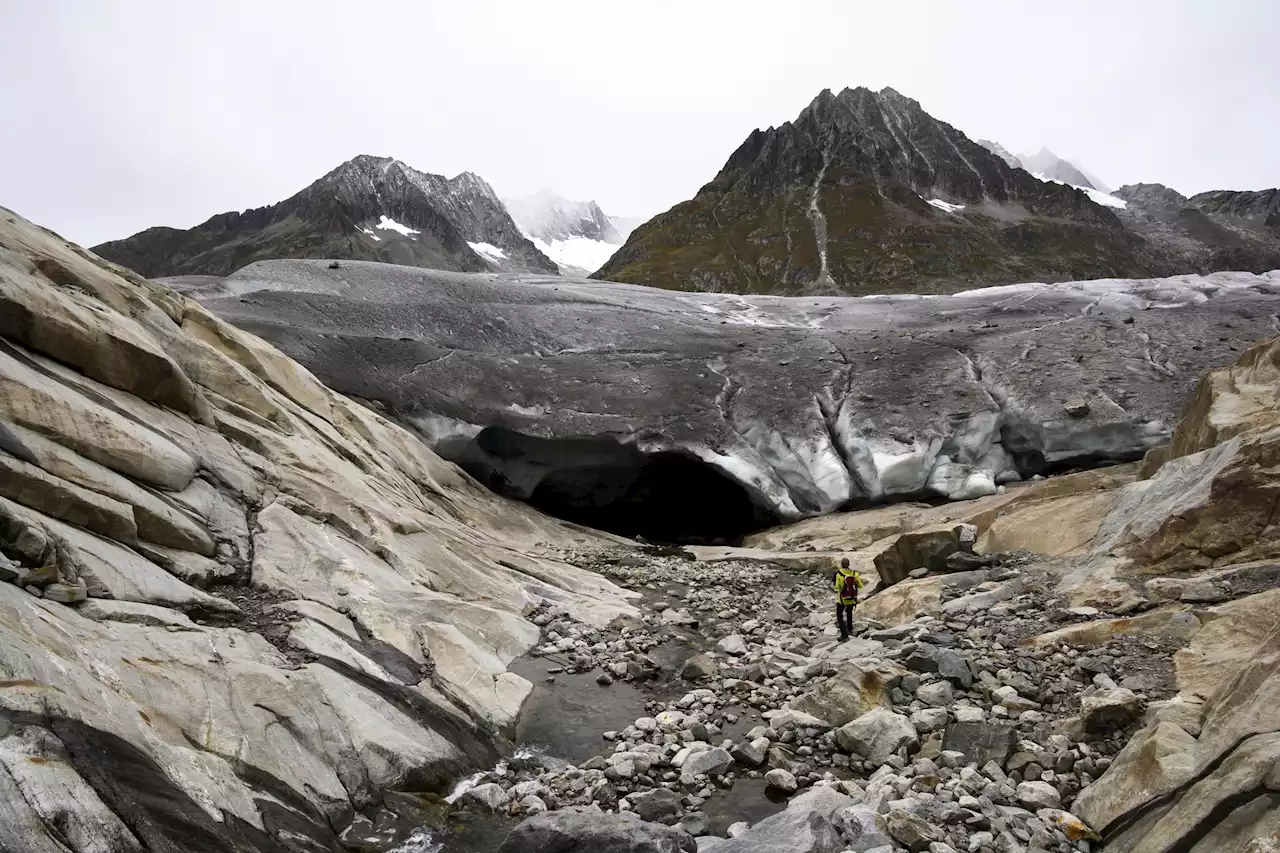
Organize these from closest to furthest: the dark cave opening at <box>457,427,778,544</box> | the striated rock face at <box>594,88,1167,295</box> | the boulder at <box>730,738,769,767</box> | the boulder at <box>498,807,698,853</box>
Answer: the boulder at <box>498,807,698,853</box> → the boulder at <box>730,738,769,767</box> → the dark cave opening at <box>457,427,778,544</box> → the striated rock face at <box>594,88,1167,295</box>

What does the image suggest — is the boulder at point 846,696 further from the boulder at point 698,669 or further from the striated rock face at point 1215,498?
the striated rock face at point 1215,498

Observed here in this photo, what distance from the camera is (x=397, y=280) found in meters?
40.9

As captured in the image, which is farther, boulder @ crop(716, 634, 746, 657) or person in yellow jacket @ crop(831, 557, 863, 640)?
boulder @ crop(716, 634, 746, 657)

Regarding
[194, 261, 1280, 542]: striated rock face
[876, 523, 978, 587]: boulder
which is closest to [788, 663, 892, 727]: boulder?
[876, 523, 978, 587]: boulder

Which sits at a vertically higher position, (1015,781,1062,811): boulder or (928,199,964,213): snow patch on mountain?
(928,199,964,213): snow patch on mountain

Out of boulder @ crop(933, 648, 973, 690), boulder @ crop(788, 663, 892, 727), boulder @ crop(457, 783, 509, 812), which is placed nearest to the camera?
boulder @ crop(457, 783, 509, 812)

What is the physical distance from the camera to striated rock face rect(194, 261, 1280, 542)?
3144 cm

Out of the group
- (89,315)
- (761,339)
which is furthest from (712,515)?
(89,315)

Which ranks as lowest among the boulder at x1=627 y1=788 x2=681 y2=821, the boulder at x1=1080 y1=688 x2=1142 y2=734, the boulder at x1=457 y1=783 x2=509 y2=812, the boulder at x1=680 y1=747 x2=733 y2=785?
the boulder at x1=457 y1=783 x2=509 y2=812

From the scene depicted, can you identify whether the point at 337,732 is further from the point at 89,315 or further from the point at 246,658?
the point at 89,315

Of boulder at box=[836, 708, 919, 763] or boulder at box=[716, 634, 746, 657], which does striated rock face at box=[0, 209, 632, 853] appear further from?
boulder at box=[836, 708, 919, 763]

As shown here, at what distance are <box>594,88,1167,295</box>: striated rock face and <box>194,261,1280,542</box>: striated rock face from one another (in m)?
100

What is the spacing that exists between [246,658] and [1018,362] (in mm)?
35088

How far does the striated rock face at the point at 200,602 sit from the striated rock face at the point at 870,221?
127267 millimetres
